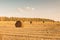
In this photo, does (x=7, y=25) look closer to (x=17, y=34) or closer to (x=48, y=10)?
(x=17, y=34)

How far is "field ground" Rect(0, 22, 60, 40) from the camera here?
1100 mm

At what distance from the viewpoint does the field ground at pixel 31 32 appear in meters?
1.10

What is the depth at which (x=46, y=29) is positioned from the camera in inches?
44.0

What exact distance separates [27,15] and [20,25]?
0.37 feet

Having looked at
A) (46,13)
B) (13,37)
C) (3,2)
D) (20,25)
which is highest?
(3,2)

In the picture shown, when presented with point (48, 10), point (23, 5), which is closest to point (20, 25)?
point (23, 5)

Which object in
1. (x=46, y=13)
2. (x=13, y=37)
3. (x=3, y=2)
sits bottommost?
(x=13, y=37)

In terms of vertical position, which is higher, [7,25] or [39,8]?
[39,8]

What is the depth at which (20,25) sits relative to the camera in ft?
3.82

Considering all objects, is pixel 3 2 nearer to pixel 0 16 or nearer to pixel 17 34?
pixel 0 16

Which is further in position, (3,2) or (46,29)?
(3,2)

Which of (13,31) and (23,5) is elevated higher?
(23,5)

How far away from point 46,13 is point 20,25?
0.26 meters

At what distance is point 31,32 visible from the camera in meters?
1.14
